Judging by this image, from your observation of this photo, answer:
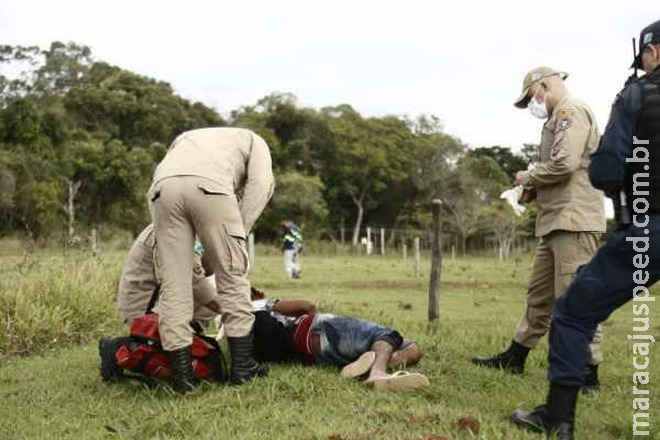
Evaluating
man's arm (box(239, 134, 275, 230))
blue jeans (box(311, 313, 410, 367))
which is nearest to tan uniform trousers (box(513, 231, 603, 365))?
blue jeans (box(311, 313, 410, 367))

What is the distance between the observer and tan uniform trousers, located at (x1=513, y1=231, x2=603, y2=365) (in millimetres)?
4820

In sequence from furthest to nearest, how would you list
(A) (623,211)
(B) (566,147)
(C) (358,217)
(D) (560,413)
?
(C) (358,217) → (B) (566,147) → (D) (560,413) → (A) (623,211)

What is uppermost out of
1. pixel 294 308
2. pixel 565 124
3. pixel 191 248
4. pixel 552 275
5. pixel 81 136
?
pixel 81 136

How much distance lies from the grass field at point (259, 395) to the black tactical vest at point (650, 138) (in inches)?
48.5

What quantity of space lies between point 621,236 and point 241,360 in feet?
7.74

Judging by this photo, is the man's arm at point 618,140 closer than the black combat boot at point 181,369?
Yes

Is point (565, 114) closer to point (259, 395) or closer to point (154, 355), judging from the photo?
point (259, 395)

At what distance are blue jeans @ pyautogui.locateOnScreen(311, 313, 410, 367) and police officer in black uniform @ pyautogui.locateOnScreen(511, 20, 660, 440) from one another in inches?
58.2

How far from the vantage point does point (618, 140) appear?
10.9 ft

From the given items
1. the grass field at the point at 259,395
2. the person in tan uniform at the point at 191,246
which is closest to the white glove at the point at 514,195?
the grass field at the point at 259,395

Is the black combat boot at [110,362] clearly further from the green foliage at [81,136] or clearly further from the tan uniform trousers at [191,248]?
the green foliage at [81,136]

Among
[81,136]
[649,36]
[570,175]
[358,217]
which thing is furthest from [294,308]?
[358,217]

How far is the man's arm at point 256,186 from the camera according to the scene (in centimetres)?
484

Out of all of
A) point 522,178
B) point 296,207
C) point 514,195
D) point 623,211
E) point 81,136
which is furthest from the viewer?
point 296,207
